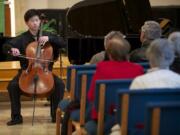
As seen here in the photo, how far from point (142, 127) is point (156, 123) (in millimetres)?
304

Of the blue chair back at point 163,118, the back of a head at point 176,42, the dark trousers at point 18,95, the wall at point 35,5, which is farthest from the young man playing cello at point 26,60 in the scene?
the wall at point 35,5

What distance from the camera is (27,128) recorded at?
5105 millimetres

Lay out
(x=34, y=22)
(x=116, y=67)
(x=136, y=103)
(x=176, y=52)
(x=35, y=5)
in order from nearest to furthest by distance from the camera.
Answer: (x=136, y=103) < (x=116, y=67) < (x=176, y=52) < (x=34, y=22) < (x=35, y=5)

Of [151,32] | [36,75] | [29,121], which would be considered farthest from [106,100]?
[29,121]

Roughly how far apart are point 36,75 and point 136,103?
2515 millimetres

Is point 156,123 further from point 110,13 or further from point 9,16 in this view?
point 9,16

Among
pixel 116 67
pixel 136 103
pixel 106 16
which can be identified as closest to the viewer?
pixel 136 103

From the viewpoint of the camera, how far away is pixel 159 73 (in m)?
2.80

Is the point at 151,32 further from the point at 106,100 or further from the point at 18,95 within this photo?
the point at 18,95

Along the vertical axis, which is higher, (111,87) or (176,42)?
(176,42)

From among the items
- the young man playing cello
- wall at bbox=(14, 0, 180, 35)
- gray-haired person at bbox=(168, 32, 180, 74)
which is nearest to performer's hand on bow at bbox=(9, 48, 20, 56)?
the young man playing cello

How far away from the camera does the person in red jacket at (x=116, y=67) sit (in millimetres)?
3207

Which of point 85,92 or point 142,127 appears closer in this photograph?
point 142,127

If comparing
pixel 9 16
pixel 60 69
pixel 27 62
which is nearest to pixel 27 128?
pixel 27 62
